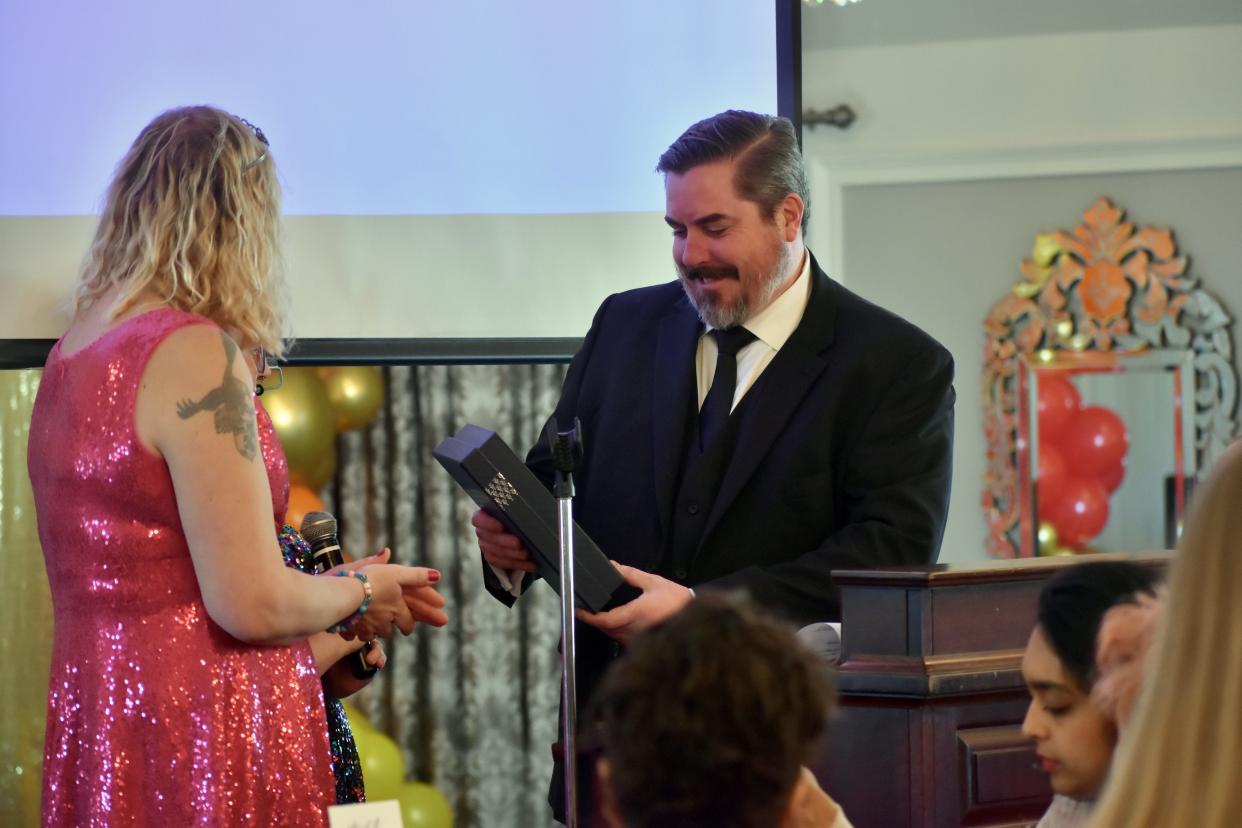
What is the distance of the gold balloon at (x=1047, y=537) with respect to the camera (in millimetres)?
4371

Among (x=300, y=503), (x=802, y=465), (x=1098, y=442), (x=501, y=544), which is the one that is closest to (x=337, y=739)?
(x=501, y=544)

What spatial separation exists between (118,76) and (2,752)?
1433 mm

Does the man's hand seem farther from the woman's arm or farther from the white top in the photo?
the white top

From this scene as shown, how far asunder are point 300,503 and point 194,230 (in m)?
1.76

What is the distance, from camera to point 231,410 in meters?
1.80

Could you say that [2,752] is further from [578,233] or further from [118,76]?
[578,233]

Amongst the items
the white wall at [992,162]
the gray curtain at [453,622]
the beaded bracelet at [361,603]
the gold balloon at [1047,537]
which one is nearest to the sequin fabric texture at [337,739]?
the beaded bracelet at [361,603]

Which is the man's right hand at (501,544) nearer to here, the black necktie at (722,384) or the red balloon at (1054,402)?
the black necktie at (722,384)

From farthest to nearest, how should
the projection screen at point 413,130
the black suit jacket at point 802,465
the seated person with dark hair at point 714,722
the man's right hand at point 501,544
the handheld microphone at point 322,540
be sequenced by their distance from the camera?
the projection screen at point 413,130 < the black suit jacket at point 802,465 < the man's right hand at point 501,544 < the handheld microphone at point 322,540 < the seated person with dark hair at point 714,722

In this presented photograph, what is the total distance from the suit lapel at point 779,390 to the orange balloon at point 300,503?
1366mm

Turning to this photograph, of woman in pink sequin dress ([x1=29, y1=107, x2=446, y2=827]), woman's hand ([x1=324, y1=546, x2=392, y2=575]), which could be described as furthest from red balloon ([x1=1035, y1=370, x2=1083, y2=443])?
woman in pink sequin dress ([x1=29, y1=107, x2=446, y2=827])

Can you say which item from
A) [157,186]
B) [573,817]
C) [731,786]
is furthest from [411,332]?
[731,786]

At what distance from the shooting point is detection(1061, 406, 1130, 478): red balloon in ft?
14.3

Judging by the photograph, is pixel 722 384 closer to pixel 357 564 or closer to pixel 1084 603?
pixel 357 564
